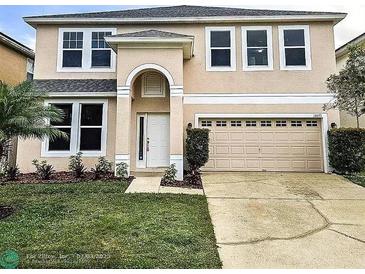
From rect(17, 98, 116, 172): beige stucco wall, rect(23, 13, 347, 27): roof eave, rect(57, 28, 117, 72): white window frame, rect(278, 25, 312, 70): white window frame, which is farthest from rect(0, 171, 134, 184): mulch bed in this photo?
rect(278, 25, 312, 70): white window frame

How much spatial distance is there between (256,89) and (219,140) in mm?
2923

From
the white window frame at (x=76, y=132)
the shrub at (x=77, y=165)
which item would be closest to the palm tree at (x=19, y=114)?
the shrub at (x=77, y=165)

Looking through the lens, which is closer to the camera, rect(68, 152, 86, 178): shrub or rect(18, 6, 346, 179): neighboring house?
rect(68, 152, 86, 178): shrub

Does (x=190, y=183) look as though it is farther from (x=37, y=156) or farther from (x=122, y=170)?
(x=37, y=156)

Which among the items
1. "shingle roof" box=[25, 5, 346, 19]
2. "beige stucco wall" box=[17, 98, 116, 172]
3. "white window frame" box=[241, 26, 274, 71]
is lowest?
"beige stucco wall" box=[17, 98, 116, 172]

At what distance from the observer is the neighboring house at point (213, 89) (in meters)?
11.8

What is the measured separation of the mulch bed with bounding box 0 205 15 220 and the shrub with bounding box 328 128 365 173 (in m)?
11.6

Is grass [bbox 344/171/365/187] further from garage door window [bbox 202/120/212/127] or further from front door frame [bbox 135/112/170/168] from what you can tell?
front door frame [bbox 135/112/170/168]

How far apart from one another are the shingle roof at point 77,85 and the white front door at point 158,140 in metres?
2.23

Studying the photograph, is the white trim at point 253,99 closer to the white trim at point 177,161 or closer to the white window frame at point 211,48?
the white window frame at point 211,48

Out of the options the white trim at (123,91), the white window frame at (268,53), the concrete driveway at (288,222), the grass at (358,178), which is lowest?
the concrete driveway at (288,222)

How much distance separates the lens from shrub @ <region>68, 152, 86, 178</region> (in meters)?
10.4

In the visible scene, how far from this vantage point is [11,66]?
14.8 m
